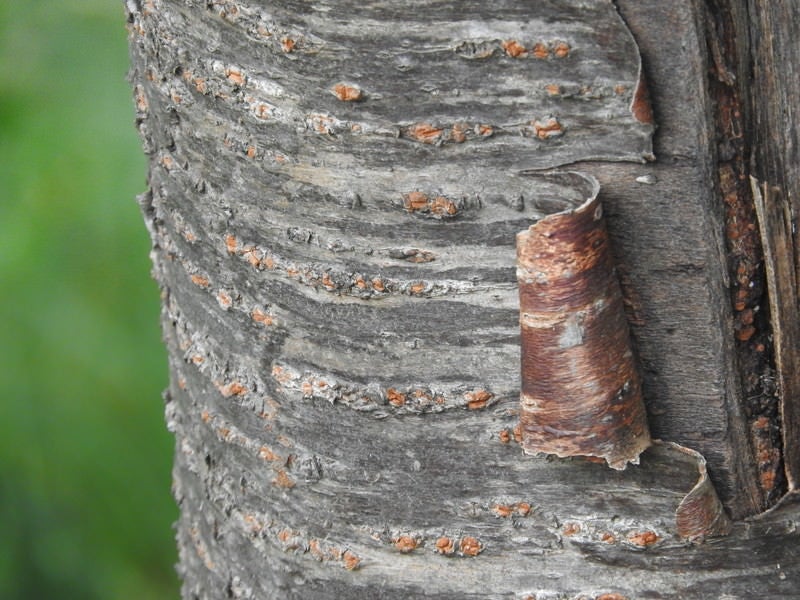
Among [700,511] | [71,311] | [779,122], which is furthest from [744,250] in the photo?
[71,311]

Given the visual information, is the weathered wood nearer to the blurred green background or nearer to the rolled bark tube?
the rolled bark tube

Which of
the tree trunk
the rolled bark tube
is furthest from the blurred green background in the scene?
the rolled bark tube

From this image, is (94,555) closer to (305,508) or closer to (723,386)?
(305,508)

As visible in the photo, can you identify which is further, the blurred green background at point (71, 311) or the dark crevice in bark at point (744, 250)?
the blurred green background at point (71, 311)

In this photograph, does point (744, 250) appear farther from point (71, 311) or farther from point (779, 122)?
point (71, 311)

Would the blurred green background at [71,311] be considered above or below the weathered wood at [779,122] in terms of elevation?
below

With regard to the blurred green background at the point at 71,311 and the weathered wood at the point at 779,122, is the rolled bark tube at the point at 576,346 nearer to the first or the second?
the weathered wood at the point at 779,122

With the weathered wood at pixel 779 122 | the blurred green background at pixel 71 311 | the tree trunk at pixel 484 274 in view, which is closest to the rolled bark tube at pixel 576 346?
the tree trunk at pixel 484 274

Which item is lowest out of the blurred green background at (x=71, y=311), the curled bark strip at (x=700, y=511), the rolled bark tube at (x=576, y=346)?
the blurred green background at (x=71, y=311)
